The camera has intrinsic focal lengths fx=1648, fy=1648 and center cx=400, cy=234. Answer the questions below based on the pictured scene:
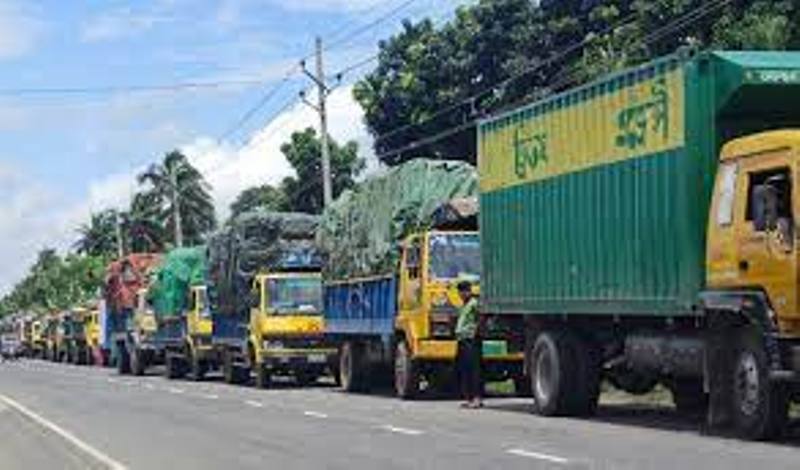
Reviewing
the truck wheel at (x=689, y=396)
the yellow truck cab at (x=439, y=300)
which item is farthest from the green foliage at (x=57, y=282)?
the truck wheel at (x=689, y=396)

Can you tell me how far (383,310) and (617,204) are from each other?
939cm

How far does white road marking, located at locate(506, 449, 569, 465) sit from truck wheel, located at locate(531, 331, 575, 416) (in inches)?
183

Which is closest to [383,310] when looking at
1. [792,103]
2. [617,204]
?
[617,204]

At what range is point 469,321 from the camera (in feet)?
77.8

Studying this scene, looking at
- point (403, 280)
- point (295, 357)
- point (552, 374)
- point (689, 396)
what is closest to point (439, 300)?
point (403, 280)

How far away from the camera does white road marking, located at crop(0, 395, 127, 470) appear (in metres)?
16.5

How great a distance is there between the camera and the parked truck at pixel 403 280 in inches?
993

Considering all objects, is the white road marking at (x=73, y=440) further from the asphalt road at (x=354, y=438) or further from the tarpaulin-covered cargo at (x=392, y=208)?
the tarpaulin-covered cargo at (x=392, y=208)

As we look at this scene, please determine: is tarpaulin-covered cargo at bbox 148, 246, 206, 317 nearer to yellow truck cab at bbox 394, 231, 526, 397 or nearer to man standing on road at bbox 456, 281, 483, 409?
yellow truck cab at bbox 394, 231, 526, 397

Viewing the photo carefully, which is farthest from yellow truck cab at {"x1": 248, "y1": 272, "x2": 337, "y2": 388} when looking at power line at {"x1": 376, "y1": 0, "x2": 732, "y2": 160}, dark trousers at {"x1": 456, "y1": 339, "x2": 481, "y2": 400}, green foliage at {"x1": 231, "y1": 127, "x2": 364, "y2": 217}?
green foliage at {"x1": 231, "y1": 127, "x2": 364, "y2": 217}

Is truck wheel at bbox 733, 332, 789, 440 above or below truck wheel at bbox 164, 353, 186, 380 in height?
above

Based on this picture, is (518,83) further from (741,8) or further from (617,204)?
(617,204)

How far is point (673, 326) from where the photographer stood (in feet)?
59.1

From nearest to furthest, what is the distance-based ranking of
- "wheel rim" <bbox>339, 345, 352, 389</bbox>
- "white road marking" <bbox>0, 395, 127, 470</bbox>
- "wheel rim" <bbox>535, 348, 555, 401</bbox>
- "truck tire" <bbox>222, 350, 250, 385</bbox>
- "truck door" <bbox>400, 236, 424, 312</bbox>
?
"white road marking" <bbox>0, 395, 127, 470</bbox> < "wheel rim" <bbox>535, 348, 555, 401</bbox> < "truck door" <bbox>400, 236, 424, 312</bbox> < "wheel rim" <bbox>339, 345, 352, 389</bbox> < "truck tire" <bbox>222, 350, 250, 385</bbox>
